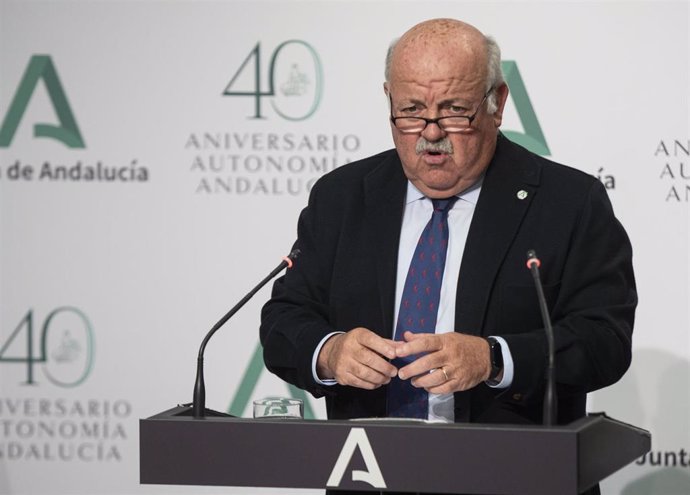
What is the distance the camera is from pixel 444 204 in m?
2.73

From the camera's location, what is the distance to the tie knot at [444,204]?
8.95 ft

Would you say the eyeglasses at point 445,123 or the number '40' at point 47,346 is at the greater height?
the eyeglasses at point 445,123

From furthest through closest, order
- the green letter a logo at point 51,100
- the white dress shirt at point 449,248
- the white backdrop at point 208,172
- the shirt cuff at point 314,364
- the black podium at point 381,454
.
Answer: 1. the green letter a logo at point 51,100
2. the white backdrop at point 208,172
3. the white dress shirt at point 449,248
4. the shirt cuff at point 314,364
5. the black podium at point 381,454

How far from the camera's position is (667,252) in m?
4.13

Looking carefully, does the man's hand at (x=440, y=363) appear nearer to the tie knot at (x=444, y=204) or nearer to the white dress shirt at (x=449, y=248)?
the white dress shirt at (x=449, y=248)

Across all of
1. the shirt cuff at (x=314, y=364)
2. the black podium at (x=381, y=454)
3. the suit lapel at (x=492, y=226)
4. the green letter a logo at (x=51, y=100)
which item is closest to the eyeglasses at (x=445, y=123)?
the suit lapel at (x=492, y=226)

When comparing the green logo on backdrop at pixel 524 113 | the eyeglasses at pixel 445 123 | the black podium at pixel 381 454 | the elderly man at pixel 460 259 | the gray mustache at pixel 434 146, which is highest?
the green logo on backdrop at pixel 524 113

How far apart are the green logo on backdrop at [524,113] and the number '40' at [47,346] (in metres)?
1.82

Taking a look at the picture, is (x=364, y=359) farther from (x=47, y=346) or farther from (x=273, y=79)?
(x=47, y=346)

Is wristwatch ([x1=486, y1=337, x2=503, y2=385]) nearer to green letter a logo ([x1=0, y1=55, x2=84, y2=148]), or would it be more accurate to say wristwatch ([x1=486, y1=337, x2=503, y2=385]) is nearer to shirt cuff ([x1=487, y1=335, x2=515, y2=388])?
shirt cuff ([x1=487, y1=335, x2=515, y2=388])

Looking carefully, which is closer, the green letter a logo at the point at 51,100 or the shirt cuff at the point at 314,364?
the shirt cuff at the point at 314,364

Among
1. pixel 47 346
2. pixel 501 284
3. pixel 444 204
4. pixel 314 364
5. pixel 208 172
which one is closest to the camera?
pixel 314 364

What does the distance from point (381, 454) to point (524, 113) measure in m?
2.41

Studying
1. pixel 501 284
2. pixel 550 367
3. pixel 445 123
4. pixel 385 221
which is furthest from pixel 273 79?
pixel 550 367
